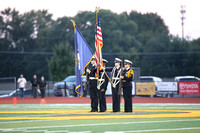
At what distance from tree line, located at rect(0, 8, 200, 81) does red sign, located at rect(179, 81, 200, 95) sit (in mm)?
33977

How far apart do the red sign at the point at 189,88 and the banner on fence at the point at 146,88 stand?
2.37 m

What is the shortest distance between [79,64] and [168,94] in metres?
21.1

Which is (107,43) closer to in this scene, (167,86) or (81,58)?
(167,86)

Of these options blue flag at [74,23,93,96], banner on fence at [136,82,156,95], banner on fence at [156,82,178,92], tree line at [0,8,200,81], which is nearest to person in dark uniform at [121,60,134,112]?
blue flag at [74,23,93,96]

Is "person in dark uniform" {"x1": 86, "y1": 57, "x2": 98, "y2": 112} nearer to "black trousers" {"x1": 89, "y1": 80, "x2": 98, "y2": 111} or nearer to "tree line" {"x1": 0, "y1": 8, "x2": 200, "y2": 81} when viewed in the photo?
"black trousers" {"x1": 89, "y1": 80, "x2": 98, "y2": 111}

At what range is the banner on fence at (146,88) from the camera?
1452 inches

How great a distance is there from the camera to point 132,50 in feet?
268

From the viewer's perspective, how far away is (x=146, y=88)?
3703 cm

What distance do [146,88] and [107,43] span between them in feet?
155

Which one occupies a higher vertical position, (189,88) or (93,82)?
(93,82)

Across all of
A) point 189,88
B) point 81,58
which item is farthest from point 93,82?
point 189,88

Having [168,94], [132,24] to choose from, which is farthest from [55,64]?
[132,24]

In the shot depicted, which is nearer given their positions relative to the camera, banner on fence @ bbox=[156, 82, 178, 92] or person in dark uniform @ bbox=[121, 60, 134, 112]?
person in dark uniform @ bbox=[121, 60, 134, 112]

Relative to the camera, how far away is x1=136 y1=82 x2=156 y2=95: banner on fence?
36.9m
